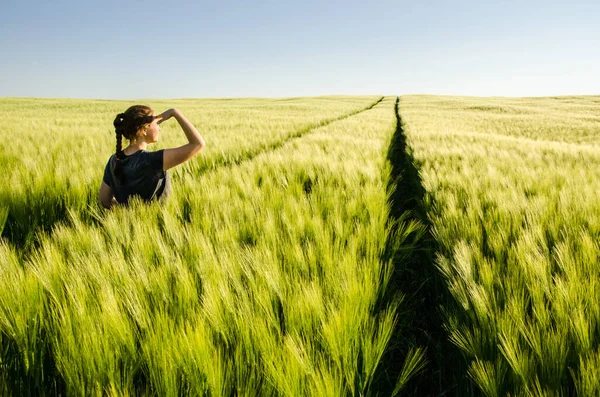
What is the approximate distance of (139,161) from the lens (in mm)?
2146

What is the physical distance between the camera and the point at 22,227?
2234 mm

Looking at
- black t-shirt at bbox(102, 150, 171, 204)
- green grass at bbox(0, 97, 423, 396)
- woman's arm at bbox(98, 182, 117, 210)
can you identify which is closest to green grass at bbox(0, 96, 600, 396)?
green grass at bbox(0, 97, 423, 396)

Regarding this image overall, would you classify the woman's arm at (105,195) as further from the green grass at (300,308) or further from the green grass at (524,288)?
the green grass at (524,288)

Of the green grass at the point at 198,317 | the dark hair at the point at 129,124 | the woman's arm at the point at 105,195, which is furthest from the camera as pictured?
the woman's arm at the point at 105,195

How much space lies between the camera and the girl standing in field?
2.13m

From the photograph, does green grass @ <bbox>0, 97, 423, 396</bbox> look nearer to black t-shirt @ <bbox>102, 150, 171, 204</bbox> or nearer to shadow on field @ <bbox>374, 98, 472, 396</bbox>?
shadow on field @ <bbox>374, 98, 472, 396</bbox>

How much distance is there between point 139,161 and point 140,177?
0.40ft

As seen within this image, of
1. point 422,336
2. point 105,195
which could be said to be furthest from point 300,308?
point 105,195

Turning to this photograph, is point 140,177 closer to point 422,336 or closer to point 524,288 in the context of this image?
point 422,336

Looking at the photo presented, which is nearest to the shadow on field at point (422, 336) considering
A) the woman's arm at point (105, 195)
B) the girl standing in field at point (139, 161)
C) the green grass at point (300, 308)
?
the green grass at point (300, 308)

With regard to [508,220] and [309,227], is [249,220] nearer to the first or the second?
[309,227]

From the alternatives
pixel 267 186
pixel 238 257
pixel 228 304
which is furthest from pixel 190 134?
pixel 228 304

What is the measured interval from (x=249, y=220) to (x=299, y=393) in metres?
1.16

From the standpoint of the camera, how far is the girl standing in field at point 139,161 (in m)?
2.13
